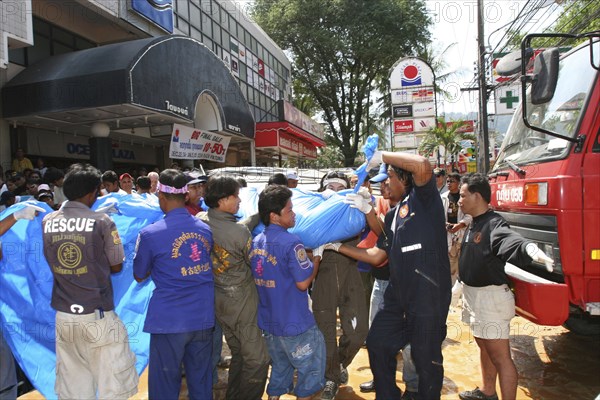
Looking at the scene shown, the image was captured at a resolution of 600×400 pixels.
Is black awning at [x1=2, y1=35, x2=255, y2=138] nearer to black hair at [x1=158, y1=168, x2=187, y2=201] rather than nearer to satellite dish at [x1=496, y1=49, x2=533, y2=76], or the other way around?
black hair at [x1=158, y1=168, x2=187, y2=201]

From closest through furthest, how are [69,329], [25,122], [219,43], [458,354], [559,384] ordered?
1. [69,329]
2. [559,384]
3. [458,354]
4. [25,122]
5. [219,43]

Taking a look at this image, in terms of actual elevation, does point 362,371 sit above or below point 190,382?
below

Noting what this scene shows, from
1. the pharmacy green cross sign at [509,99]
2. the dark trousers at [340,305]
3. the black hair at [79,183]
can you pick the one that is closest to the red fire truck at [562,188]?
the dark trousers at [340,305]

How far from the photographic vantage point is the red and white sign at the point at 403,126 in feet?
37.8

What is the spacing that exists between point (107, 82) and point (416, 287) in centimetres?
766

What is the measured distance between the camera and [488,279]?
9.68 feet

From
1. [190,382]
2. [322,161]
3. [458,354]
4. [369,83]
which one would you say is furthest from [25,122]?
[322,161]

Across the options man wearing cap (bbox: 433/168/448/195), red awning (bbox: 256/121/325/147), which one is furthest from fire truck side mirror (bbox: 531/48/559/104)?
red awning (bbox: 256/121/325/147)

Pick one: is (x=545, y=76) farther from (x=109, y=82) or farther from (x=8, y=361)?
(x=109, y=82)

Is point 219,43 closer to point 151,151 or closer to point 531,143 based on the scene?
point 151,151

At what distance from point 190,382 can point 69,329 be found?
0.84m

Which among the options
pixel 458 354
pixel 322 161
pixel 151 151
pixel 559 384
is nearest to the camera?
pixel 559 384

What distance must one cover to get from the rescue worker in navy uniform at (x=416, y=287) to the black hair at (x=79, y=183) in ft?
6.13

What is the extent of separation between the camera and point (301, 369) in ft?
9.16
